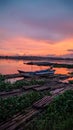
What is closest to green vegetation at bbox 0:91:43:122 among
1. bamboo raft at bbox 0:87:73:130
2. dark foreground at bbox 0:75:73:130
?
dark foreground at bbox 0:75:73:130

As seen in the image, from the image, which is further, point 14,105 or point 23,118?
point 14,105

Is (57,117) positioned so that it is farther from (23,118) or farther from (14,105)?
(14,105)

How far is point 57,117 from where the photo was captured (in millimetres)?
10766

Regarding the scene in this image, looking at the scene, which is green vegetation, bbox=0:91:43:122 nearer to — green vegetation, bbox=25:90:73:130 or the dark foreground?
the dark foreground

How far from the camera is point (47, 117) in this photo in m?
10.7

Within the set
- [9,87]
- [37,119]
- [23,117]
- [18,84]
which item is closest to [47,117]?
[37,119]

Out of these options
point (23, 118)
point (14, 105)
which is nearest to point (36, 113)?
point (23, 118)

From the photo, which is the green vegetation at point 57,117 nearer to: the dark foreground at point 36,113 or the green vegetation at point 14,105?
the dark foreground at point 36,113

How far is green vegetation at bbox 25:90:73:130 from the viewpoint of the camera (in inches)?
360

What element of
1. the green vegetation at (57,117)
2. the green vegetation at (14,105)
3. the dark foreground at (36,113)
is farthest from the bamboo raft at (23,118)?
the green vegetation at (14,105)

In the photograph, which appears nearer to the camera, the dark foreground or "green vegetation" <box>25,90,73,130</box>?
"green vegetation" <box>25,90,73,130</box>

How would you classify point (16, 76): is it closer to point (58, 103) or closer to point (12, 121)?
point (58, 103)

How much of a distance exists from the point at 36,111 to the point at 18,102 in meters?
1.86

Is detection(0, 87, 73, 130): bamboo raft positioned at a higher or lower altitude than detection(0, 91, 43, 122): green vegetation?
lower
